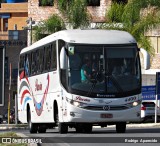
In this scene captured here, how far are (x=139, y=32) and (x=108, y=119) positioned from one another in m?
28.7

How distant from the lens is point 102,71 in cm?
2795

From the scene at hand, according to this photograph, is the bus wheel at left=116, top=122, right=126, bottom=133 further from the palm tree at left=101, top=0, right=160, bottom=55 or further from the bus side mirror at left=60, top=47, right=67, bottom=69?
the palm tree at left=101, top=0, right=160, bottom=55

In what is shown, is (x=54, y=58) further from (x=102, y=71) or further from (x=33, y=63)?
(x=33, y=63)

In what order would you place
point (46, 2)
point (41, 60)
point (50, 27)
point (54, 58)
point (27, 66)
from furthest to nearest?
point (46, 2) → point (50, 27) → point (27, 66) → point (41, 60) → point (54, 58)

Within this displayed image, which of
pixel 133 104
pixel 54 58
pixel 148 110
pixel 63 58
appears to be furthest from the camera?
pixel 148 110

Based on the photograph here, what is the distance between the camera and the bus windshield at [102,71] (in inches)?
1094

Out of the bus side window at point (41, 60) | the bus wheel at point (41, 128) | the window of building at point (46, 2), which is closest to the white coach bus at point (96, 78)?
the bus side window at point (41, 60)

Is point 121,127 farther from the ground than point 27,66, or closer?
closer

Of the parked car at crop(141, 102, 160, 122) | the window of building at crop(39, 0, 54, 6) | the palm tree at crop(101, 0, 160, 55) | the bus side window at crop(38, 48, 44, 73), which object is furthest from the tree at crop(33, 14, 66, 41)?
the bus side window at crop(38, 48, 44, 73)

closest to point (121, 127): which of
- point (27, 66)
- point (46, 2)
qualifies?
point (27, 66)

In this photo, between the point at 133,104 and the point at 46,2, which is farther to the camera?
the point at 46,2

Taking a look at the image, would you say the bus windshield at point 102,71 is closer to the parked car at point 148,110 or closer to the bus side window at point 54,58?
the bus side window at point 54,58

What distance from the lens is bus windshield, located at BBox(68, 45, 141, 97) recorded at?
91.2ft

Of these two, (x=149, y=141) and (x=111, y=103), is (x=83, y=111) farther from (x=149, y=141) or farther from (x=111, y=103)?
(x=149, y=141)
